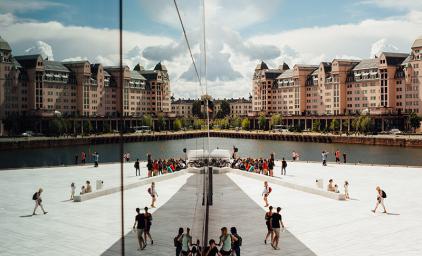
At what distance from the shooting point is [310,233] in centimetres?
1472

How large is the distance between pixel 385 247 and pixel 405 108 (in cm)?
13522

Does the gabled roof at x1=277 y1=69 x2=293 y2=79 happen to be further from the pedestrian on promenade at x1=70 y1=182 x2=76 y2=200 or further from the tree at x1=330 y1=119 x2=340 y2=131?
the pedestrian on promenade at x1=70 y1=182 x2=76 y2=200

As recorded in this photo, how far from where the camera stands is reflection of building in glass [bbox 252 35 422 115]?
5394 inches

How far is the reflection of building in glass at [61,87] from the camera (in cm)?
245

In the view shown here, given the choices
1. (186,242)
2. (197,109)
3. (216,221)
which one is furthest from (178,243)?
(216,221)

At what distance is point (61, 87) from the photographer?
10.9 feet

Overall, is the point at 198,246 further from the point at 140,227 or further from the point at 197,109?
the point at 197,109

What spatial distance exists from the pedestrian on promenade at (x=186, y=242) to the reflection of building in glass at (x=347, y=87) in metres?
139

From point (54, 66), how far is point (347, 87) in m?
163

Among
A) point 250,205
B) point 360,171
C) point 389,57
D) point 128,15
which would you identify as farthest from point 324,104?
point 128,15

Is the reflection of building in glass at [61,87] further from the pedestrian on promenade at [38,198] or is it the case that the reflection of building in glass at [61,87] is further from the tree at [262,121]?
the tree at [262,121]

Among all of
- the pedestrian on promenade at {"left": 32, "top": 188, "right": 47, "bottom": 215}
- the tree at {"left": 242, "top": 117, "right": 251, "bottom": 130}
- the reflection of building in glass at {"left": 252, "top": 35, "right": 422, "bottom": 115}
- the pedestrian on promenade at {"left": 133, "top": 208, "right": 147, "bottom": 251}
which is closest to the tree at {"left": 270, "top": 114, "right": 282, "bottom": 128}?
the reflection of building in glass at {"left": 252, "top": 35, "right": 422, "bottom": 115}

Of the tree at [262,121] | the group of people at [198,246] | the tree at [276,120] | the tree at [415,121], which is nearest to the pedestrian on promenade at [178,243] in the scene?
the group of people at [198,246]

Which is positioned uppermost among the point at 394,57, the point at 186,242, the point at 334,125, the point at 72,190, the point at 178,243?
the point at 394,57
